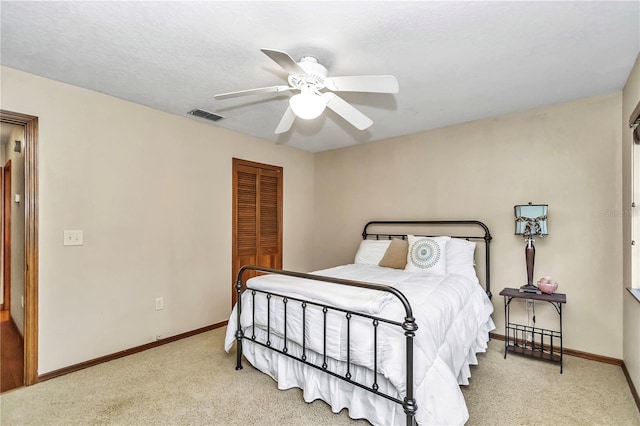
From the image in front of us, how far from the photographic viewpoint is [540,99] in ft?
9.36

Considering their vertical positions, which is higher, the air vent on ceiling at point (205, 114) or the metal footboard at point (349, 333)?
the air vent on ceiling at point (205, 114)

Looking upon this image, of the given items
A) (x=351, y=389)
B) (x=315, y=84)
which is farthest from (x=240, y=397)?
(x=315, y=84)

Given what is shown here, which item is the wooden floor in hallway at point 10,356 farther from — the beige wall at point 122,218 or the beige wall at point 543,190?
the beige wall at point 543,190

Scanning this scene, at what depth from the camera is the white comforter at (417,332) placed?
167 centimetres

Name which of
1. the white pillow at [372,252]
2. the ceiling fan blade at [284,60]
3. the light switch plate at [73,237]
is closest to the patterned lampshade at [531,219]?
the white pillow at [372,252]

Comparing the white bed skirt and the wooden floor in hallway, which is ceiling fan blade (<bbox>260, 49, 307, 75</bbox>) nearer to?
the white bed skirt

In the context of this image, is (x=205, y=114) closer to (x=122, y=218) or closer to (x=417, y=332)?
(x=122, y=218)

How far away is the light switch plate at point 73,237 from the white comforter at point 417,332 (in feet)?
4.73

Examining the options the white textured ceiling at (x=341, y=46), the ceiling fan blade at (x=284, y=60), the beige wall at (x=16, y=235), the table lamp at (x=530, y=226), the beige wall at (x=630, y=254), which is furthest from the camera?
the beige wall at (x=16, y=235)

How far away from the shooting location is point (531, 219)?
9.82 feet

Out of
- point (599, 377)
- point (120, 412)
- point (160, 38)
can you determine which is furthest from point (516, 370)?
point (160, 38)

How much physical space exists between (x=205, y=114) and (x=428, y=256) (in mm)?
2699

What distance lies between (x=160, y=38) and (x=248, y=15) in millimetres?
625

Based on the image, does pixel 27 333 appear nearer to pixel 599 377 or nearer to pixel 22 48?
pixel 22 48
